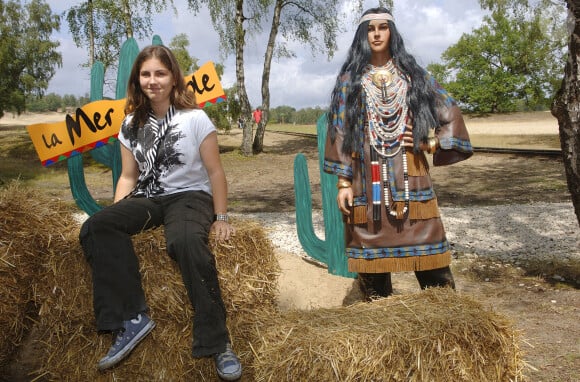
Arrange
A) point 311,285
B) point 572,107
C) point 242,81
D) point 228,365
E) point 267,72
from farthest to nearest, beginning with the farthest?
point 267,72 < point 242,81 < point 311,285 < point 572,107 < point 228,365

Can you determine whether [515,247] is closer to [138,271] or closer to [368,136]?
[368,136]

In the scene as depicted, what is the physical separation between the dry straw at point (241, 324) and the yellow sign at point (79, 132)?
4.22 ft

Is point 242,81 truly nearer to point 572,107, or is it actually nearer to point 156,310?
point 572,107

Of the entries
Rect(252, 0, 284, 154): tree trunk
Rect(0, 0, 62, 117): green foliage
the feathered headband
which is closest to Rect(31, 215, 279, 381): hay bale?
the feathered headband

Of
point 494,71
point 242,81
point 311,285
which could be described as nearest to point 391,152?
point 311,285

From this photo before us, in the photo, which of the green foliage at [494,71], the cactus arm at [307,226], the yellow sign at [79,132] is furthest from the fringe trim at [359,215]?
the green foliage at [494,71]

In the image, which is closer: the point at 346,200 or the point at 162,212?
the point at 162,212

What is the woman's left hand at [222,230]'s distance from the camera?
2.55 m

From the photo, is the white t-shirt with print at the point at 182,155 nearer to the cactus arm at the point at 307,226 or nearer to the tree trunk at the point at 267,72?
the cactus arm at the point at 307,226

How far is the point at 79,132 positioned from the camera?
4.16 m

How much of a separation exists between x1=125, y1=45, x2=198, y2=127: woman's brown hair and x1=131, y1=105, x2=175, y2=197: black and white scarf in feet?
0.26

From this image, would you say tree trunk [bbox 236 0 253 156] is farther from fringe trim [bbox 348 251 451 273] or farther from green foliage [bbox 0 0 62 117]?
fringe trim [bbox 348 251 451 273]

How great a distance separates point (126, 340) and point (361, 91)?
5.67 feet

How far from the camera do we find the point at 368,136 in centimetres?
277
